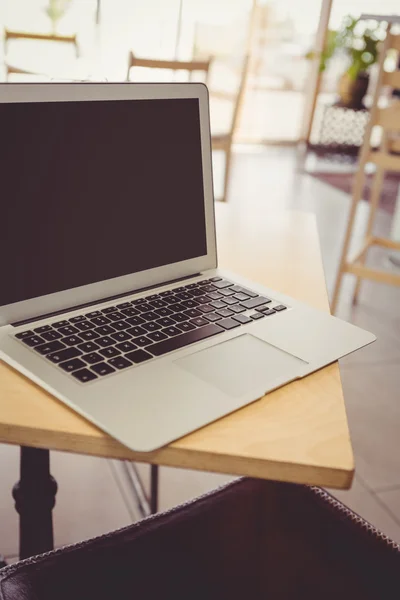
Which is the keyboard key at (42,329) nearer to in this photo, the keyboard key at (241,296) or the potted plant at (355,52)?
the keyboard key at (241,296)

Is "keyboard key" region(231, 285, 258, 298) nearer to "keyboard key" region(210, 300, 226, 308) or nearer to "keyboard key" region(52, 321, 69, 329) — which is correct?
"keyboard key" region(210, 300, 226, 308)

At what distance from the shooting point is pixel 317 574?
2.23 feet

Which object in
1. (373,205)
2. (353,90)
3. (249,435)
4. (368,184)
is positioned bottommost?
(368,184)

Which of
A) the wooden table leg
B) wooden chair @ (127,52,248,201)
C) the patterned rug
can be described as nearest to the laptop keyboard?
the wooden table leg

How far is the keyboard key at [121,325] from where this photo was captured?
0.66 m

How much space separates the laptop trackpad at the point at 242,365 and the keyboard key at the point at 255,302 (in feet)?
0.28

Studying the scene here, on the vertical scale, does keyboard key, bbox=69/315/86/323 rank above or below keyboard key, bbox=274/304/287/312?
below

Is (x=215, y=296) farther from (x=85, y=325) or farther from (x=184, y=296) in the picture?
(x=85, y=325)

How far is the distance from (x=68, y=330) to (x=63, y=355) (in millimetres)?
55

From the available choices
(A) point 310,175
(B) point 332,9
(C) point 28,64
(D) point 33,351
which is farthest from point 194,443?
(B) point 332,9

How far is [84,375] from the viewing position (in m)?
0.56

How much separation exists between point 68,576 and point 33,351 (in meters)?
0.24

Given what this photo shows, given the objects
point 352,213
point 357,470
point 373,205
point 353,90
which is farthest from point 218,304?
point 353,90

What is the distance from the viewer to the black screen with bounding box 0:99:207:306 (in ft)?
2.10
